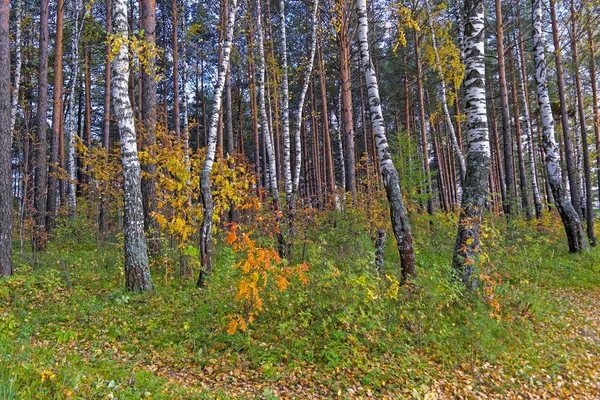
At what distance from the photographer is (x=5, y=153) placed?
21.5ft

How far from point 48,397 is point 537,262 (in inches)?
382

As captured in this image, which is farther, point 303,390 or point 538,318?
point 538,318

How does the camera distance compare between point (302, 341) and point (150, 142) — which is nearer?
point (302, 341)

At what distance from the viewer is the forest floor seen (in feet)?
11.1

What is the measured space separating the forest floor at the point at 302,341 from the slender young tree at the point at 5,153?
71cm

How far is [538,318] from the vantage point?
17.4 feet

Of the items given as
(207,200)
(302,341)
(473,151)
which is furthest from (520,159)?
(302,341)

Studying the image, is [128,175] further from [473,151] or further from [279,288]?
[473,151]

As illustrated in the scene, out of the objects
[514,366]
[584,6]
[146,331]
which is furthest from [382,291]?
[584,6]

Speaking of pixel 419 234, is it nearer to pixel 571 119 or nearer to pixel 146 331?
pixel 146 331

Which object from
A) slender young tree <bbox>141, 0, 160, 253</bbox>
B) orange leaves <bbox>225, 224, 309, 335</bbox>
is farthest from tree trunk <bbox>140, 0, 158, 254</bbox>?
orange leaves <bbox>225, 224, 309, 335</bbox>

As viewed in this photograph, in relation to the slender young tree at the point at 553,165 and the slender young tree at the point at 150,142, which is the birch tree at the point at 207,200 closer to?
the slender young tree at the point at 150,142

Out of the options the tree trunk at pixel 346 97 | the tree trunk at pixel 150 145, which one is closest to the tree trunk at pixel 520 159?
the tree trunk at pixel 346 97

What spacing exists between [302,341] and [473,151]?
4259 millimetres
